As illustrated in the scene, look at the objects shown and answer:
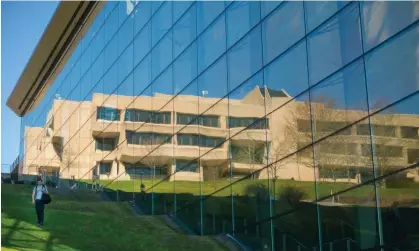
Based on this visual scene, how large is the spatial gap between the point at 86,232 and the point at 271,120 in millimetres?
5918

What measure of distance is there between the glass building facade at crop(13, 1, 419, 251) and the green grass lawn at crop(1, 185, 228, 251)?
4.70 ft

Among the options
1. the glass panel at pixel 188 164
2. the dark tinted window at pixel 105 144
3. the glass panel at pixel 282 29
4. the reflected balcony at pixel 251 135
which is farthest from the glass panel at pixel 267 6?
the dark tinted window at pixel 105 144

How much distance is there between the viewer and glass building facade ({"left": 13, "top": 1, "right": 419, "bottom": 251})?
1359cm

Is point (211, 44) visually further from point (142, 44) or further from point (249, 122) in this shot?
point (142, 44)

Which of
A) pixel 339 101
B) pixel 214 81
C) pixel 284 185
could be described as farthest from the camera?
pixel 214 81

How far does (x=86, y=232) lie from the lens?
18422mm

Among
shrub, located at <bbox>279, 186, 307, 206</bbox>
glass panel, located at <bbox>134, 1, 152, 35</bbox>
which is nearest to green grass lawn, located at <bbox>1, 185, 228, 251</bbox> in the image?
shrub, located at <bbox>279, 186, 307, 206</bbox>

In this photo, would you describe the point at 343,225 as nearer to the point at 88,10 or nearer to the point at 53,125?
the point at 88,10

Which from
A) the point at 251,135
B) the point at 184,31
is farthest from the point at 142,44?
the point at 251,135

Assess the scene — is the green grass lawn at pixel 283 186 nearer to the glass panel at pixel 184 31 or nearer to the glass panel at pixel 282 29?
the glass panel at pixel 282 29

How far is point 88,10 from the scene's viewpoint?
35.3m

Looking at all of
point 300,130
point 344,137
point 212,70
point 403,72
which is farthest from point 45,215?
point 403,72

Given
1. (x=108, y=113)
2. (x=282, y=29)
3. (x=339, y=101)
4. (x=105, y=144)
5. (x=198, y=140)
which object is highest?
(x=282, y=29)

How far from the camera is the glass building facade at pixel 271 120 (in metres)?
13.6
